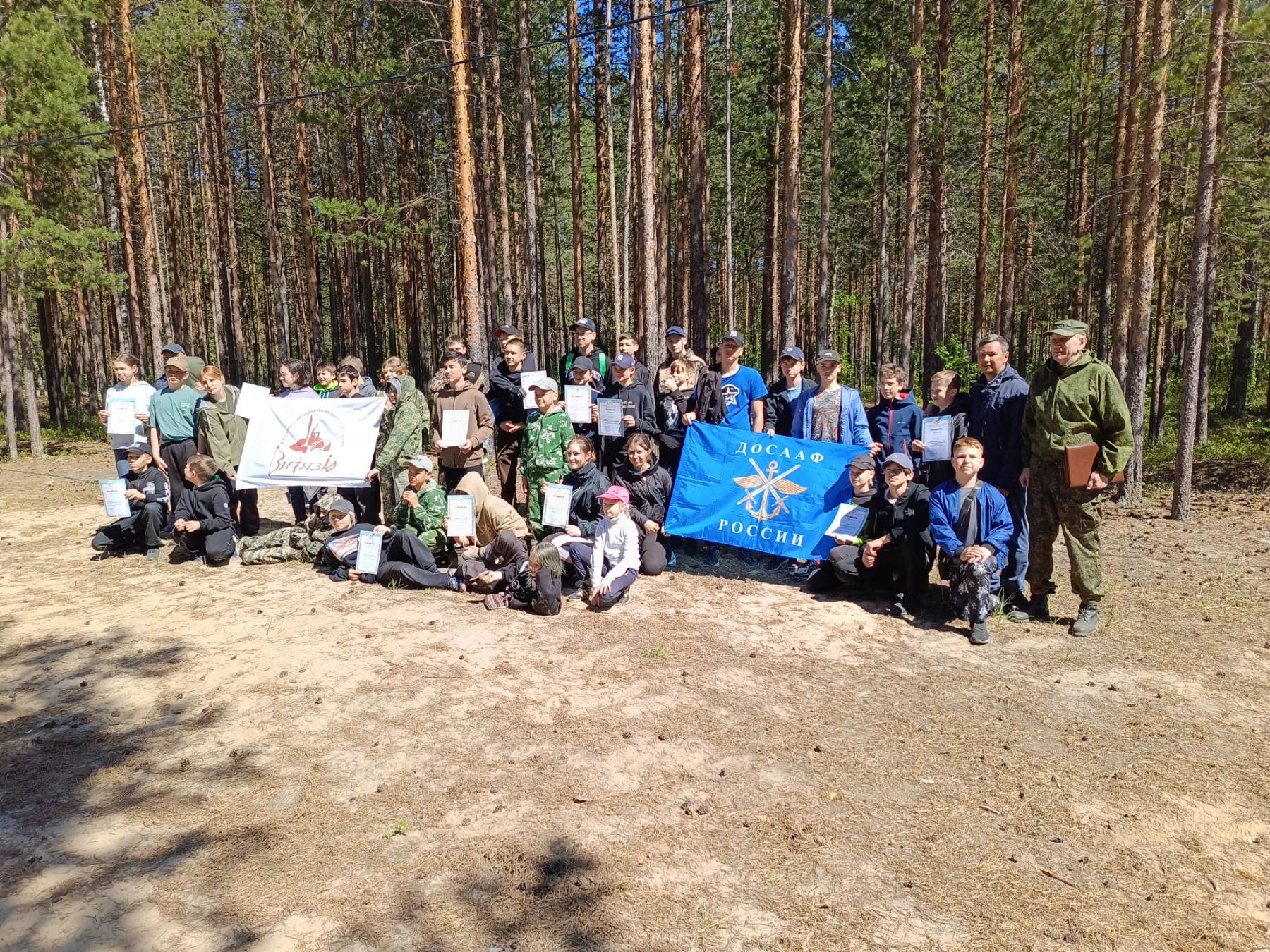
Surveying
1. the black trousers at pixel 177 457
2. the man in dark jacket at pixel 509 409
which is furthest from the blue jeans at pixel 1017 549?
the black trousers at pixel 177 457

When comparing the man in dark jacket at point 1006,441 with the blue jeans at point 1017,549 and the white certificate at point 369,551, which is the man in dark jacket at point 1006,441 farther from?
the white certificate at point 369,551

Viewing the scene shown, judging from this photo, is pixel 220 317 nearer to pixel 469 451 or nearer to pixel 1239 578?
pixel 469 451

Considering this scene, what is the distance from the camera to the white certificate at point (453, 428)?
836 centimetres

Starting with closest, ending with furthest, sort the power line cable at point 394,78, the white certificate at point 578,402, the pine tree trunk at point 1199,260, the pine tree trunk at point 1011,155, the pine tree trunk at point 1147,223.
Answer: the white certificate at point 578,402 < the pine tree trunk at point 1199,260 < the power line cable at point 394,78 < the pine tree trunk at point 1147,223 < the pine tree trunk at point 1011,155

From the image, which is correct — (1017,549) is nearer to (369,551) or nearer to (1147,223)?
(369,551)

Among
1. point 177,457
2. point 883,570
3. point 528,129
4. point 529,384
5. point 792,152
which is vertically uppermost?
point 528,129

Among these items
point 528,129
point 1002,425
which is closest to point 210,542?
point 1002,425

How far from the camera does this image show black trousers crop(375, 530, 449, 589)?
7.72 meters

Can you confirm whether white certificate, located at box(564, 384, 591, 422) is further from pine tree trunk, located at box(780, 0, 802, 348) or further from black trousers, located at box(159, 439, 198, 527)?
pine tree trunk, located at box(780, 0, 802, 348)

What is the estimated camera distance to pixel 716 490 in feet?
27.2

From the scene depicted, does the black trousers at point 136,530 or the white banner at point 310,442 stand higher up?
the white banner at point 310,442

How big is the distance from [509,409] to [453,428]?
3.09 feet

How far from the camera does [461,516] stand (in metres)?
7.60

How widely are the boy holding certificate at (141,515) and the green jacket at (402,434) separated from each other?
8.21 ft
